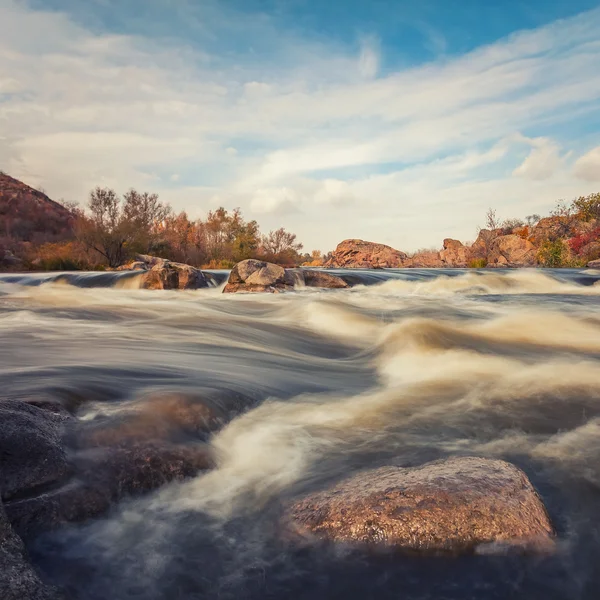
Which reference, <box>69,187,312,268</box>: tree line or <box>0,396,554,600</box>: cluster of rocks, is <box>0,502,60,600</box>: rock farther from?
<box>69,187,312,268</box>: tree line

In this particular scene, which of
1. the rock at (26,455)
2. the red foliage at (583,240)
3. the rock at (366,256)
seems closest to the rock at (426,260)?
the rock at (366,256)

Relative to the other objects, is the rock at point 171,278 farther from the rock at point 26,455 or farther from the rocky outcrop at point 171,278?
the rock at point 26,455

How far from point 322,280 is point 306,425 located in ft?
47.8

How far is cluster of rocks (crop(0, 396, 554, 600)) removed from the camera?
2.10m

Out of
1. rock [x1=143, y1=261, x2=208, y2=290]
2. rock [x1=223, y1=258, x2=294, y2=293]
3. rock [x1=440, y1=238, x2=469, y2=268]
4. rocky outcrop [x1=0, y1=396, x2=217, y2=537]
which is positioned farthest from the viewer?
→ rock [x1=440, y1=238, x2=469, y2=268]

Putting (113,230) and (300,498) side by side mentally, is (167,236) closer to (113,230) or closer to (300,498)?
(113,230)

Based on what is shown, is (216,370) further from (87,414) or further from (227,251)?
(227,251)

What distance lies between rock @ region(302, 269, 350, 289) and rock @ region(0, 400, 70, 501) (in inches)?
600

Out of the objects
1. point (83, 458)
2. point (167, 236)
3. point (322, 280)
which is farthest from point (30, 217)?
point (83, 458)

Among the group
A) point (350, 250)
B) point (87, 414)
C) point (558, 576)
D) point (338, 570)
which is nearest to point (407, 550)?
point (338, 570)

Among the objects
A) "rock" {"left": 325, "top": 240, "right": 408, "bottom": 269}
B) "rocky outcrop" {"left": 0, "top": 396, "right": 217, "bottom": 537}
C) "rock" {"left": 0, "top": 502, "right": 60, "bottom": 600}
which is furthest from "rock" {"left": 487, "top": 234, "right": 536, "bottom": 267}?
"rock" {"left": 0, "top": 502, "right": 60, "bottom": 600}

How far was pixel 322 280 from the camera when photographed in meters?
18.2

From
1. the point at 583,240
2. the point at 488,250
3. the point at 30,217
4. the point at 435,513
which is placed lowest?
the point at 435,513

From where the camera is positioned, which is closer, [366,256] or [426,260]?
[426,260]
